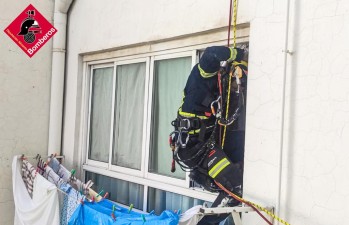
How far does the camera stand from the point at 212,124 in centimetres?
245

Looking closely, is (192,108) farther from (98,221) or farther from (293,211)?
(98,221)

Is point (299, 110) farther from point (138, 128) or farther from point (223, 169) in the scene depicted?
point (138, 128)

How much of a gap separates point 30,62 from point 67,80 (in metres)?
0.44

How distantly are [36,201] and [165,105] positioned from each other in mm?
1512

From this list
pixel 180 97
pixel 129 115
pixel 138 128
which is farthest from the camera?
pixel 129 115

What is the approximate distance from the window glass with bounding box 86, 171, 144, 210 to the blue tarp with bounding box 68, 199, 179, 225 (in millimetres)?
442

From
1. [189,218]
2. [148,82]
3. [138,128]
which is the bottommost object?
[189,218]

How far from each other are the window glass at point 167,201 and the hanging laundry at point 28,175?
123 centimetres

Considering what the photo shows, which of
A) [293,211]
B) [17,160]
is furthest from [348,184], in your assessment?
[17,160]

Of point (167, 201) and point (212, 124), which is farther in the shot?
point (167, 201)

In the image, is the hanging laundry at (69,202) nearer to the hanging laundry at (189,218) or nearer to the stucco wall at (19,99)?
the hanging laundry at (189,218)

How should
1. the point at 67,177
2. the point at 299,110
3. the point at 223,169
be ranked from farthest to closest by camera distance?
the point at 67,177, the point at 223,169, the point at 299,110

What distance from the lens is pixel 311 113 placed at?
2049 millimetres

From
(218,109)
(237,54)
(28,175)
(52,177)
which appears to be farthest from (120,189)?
(237,54)
